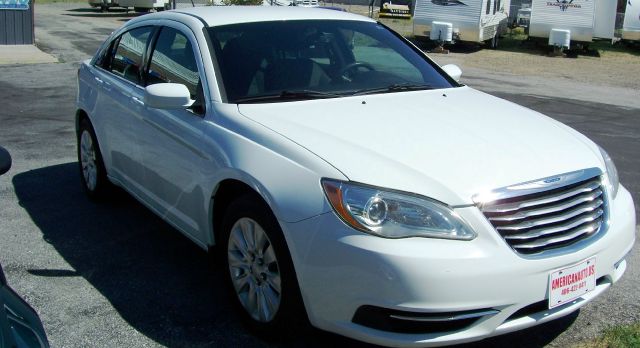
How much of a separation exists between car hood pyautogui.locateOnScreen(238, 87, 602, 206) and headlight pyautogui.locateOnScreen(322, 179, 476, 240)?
0.17ft

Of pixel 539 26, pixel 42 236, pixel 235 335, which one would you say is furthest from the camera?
pixel 539 26

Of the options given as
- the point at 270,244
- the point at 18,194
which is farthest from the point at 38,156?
the point at 270,244

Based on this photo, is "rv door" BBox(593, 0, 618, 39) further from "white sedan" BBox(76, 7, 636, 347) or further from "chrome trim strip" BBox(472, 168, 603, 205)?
"chrome trim strip" BBox(472, 168, 603, 205)

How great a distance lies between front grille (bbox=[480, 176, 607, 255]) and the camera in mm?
3262

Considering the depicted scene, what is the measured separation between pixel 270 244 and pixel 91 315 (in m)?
1.24

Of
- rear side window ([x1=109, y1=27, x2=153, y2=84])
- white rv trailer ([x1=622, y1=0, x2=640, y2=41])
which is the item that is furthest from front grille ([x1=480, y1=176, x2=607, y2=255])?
white rv trailer ([x1=622, y1=0, x2=640, y2=41])

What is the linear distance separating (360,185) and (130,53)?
2901 mm

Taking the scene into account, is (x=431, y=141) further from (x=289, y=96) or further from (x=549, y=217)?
(x=289, y=96)

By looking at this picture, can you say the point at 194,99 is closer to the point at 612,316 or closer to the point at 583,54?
the point at 612,316

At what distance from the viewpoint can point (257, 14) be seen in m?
5.00

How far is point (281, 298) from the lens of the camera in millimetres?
3557

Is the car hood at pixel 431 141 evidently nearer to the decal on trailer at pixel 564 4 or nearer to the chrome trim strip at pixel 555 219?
the chrome trim strip at pixel 555 219

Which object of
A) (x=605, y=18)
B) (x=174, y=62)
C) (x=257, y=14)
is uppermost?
(x=257, y=14)

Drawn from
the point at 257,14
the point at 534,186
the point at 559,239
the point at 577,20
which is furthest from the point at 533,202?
the point at 577,20
